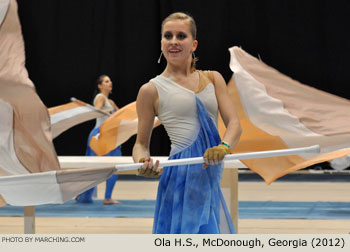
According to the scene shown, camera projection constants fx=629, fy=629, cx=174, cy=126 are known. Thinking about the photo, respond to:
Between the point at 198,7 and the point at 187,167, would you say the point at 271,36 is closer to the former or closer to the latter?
the point at 198,7

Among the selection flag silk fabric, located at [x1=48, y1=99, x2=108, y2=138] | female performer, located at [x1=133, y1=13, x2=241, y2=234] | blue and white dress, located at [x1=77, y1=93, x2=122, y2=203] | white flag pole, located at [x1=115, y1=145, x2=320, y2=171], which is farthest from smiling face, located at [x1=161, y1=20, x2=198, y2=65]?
blue and white dress, located at [x1=77, y1=93, x2=122, y2=203]

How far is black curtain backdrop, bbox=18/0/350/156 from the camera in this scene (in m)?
9.43

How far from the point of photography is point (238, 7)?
9586mm

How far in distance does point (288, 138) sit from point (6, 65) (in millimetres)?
1357

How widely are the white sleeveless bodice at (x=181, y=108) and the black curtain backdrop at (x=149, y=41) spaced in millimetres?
7190

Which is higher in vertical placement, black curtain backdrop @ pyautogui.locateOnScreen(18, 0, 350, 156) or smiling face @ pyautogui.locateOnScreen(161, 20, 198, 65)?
black curtain backdrop @ pyautogui.locateOnScreen(18, 0, 350, 156)

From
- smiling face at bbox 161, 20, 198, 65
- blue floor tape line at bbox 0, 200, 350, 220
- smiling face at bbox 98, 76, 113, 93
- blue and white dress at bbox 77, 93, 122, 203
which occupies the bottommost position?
blue floor tape line at bbox 0, 200, 350, 220

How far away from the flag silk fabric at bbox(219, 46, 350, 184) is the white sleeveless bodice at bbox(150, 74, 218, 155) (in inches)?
22.2

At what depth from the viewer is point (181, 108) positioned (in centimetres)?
240

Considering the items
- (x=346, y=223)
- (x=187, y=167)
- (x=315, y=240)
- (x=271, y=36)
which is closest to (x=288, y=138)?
(x=187, y=167)

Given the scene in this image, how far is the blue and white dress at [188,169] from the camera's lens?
7.80 ft

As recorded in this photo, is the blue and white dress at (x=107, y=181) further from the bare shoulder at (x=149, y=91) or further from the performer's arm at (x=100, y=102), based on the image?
the bare shoulder at (x=149, y=91)

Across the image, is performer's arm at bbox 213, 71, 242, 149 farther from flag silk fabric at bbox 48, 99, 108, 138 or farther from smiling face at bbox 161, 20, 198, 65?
flag silk fabric at bbox 48, 99, 108, 138

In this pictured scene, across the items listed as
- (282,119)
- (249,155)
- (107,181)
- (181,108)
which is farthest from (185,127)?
(107,181)
